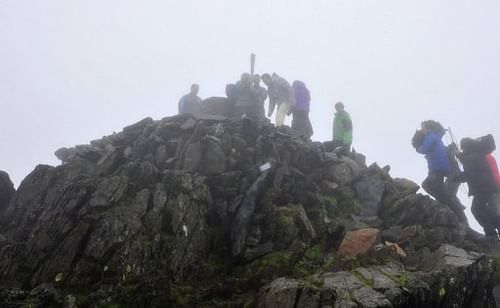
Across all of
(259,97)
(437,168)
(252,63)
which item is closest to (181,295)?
(437,168)

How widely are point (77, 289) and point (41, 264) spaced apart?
6.17ft

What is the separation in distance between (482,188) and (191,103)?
2005 cm

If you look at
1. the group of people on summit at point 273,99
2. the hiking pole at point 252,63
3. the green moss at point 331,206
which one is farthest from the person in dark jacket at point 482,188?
the hiking pole at point 252,63

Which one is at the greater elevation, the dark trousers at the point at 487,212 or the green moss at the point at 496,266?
the dark trousers at the point at 487,212

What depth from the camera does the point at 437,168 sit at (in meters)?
16.2

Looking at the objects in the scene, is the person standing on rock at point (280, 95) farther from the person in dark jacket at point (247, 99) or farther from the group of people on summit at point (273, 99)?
the person in dark jacket at point (247, 99)

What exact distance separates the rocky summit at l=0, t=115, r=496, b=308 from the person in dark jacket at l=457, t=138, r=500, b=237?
898 millimetres

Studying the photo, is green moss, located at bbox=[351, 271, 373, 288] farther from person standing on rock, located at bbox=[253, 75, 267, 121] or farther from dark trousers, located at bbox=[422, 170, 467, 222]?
person standing on rock, located at bbox=[253, 75, 267, 121]

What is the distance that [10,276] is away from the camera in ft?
37.0

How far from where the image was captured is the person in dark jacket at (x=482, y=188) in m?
14.7

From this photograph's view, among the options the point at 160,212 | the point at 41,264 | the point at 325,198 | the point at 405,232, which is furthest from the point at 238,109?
the point at 41,264

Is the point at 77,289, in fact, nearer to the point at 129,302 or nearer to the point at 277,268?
the point at 129,302

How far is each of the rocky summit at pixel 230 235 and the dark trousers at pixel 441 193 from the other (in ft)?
3.48

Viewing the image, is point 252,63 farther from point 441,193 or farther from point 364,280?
point 364,280
